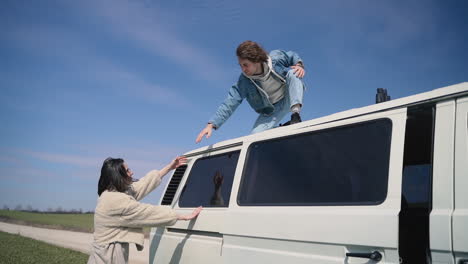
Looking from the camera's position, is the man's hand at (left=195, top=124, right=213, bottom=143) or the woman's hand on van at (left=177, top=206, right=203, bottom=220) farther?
the man's hand at (left=195, top=124, right=213, bottom=143)

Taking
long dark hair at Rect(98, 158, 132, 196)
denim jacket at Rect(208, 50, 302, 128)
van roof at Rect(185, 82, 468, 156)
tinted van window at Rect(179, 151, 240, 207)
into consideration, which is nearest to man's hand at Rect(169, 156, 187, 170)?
tinted van window at Rect(179, 151, 240, 207)

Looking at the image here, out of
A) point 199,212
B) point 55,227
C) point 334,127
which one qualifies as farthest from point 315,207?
point 55,227

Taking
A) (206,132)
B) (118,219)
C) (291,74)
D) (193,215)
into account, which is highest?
(291,74)

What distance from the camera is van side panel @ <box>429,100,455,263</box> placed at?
5.65 ft

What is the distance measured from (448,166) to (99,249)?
287cm

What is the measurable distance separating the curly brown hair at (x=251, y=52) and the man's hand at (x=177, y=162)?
1.30 metres

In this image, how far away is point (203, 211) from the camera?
3178 mm

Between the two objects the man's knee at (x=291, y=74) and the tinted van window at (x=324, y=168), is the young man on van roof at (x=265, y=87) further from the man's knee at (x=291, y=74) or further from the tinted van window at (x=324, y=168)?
the tinted van window at (x=324, y=168)

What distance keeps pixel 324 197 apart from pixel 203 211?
1293mm

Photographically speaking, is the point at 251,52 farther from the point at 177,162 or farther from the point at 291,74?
the point at 177,162

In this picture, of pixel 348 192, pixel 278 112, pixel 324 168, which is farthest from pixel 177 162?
pixel 348 192

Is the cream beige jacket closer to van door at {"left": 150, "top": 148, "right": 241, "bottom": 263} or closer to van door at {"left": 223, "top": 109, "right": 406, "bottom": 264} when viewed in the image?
van door at {"left": 150, "top": 148, "right": 241, "bottom": 263}

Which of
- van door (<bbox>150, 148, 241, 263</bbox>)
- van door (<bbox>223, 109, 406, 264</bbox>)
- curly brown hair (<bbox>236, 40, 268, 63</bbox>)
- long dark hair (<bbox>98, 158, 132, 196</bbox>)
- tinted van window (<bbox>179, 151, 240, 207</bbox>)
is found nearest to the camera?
van door (<bbox>223, 109, 406, 264</bbox>)

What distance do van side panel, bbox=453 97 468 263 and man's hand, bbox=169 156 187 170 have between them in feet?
9.16
